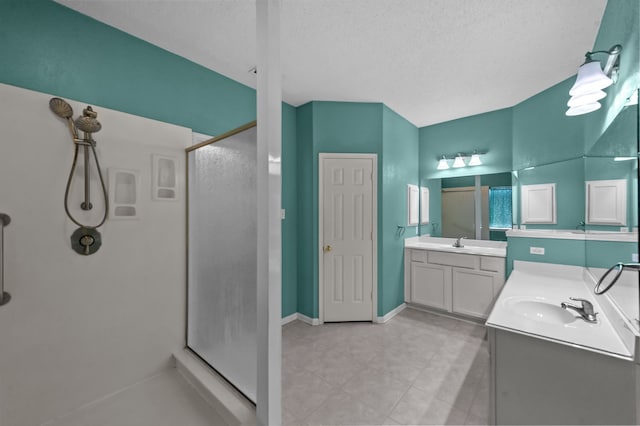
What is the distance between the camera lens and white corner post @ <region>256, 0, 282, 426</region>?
2.91 ft

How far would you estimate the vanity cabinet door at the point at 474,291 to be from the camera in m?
2.79

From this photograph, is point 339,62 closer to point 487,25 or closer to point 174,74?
point 487,25

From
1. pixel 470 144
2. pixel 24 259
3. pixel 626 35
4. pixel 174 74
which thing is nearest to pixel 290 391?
pixel 24 259

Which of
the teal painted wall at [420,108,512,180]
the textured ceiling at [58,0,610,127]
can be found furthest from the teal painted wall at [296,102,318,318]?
the teal painted wall at [420,108,512,180]

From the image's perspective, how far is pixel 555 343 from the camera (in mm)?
1175

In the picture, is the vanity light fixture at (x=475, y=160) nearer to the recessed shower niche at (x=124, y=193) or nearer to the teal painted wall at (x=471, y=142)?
the teal painted wall at (x=471, y=142)

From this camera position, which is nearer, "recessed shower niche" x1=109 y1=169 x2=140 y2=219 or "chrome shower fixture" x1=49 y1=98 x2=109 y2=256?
"chrome shower fixture" x1=49 y1=98 x2=109 y2=256

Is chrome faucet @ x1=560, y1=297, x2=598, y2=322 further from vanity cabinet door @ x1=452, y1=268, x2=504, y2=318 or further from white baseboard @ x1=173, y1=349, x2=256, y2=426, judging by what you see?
white baseboard @ x1=173, y1=349, x2=256, y2=426

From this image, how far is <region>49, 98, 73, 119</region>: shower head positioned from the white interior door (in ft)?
7.05

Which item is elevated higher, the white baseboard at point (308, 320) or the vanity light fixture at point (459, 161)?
the vanity light fixture at point (459, 161)

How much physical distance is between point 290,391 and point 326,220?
172 centimetres

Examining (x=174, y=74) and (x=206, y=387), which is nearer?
(x=206, y=387)

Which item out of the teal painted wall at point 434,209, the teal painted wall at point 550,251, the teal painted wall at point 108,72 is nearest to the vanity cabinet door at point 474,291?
the teal painted wall at point 550,251

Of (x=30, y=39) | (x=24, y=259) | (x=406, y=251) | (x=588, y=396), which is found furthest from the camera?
(x=406, y=251)
